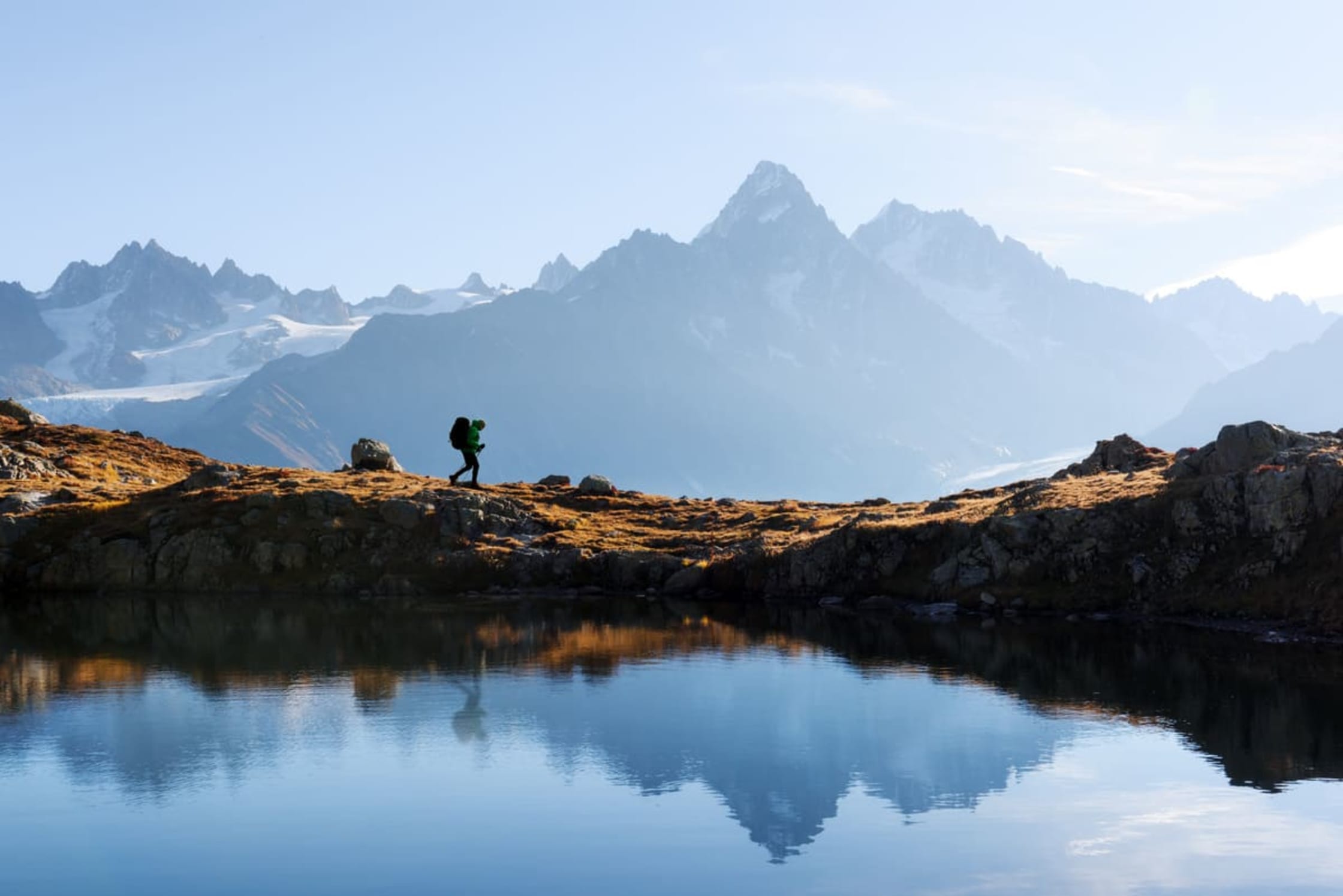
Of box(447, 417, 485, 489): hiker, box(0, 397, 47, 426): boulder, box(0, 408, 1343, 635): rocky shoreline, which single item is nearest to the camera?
box(0, 408, 1343, 635): rocky shoreline

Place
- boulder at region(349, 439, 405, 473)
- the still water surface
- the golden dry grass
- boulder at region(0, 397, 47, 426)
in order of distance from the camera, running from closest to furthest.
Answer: the still water surface, the golden dry grass, boulder at region(349, 439, 405, 473), boulder at region(0, 397, 47, 426)

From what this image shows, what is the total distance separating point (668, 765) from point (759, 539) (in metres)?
56.9

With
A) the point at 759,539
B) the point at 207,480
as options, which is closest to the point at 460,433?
the point at 759,539

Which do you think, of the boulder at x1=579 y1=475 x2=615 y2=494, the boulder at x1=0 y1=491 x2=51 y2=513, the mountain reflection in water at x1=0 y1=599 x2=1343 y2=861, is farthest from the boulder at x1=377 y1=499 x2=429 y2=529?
the boulder at x1=0 y1=491 x2=51 y2=513

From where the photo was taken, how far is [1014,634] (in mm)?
72312

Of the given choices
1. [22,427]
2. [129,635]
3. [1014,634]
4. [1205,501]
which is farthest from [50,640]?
[22,427]

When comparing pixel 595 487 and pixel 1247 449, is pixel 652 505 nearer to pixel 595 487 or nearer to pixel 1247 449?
pixel 595 487

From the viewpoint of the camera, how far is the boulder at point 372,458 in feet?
405

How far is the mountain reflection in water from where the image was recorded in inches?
1624

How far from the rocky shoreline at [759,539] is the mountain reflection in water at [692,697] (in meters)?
6.76

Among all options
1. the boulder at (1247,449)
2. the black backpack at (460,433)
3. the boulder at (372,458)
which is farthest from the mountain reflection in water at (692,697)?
the boulder at (372,458)

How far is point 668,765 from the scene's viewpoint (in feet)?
137

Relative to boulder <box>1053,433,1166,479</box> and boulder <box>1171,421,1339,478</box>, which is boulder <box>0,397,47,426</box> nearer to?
boulder <box>1053,433,1166,479</box>

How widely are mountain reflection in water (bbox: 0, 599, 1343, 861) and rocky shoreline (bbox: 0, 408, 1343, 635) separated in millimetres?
6763
